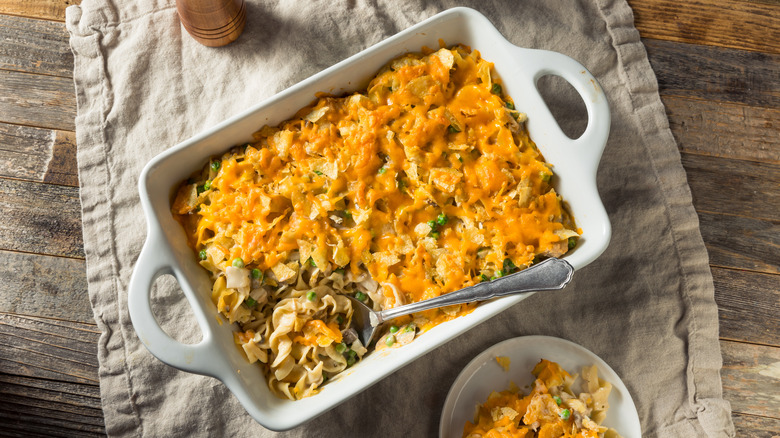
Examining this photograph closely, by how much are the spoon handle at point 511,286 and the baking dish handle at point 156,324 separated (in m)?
0.83

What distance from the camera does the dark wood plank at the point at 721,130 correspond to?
3.25 meters

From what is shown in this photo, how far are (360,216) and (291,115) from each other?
62cm

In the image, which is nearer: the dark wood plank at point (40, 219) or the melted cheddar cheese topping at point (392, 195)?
the melted cheddar cheese topping at point (392, 195)

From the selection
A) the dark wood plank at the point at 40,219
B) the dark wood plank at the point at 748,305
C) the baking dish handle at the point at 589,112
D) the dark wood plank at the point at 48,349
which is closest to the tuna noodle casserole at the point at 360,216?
the baking dish handle at the point at 589,112

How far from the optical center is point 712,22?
332cm

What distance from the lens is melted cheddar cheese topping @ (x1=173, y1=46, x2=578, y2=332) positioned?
96.9 inches

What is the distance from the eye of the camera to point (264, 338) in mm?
2492

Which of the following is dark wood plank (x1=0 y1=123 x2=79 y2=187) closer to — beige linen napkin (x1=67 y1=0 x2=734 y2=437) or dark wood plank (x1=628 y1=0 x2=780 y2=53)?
beige linen napkin (x1=67 y1=0 x2=734 y2=437)

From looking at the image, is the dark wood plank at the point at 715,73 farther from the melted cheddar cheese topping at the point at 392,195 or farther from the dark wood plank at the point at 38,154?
the dark wood plank at the point at 38,154

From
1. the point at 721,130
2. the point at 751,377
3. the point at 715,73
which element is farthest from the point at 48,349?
the point at 715,73

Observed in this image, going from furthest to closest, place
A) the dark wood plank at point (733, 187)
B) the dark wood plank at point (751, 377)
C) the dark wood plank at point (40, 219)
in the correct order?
the dark wood plank at point (733, 187) < the dark wood plank at point (751, 377) < the dark wood plank at point (40, 219)

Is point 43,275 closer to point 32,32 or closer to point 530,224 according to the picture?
point 32,32

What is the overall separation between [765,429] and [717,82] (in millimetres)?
2015

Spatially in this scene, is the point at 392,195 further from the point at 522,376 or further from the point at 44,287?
the point at 44,287
